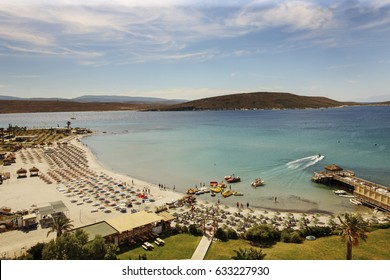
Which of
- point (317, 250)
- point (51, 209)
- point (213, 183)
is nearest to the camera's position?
point (317, 250)

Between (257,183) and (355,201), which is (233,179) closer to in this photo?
(257,183)

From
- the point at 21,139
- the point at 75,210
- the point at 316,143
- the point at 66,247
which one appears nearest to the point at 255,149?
the point at 316,143

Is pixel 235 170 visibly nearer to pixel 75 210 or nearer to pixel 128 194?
pixel 128 194

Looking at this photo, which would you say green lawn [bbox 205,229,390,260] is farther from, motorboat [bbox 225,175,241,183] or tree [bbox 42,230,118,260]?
motorboat [bbox 225,175,241,183]

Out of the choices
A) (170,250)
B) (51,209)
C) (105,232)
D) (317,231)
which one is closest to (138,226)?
(105,232)

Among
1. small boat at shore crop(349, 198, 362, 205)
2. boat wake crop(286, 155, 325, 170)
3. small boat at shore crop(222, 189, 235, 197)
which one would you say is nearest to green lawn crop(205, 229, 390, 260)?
small boat at shore crop(349, 198, 362, 205)

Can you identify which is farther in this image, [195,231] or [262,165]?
[262,165]

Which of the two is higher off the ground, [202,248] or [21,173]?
[202,248]
